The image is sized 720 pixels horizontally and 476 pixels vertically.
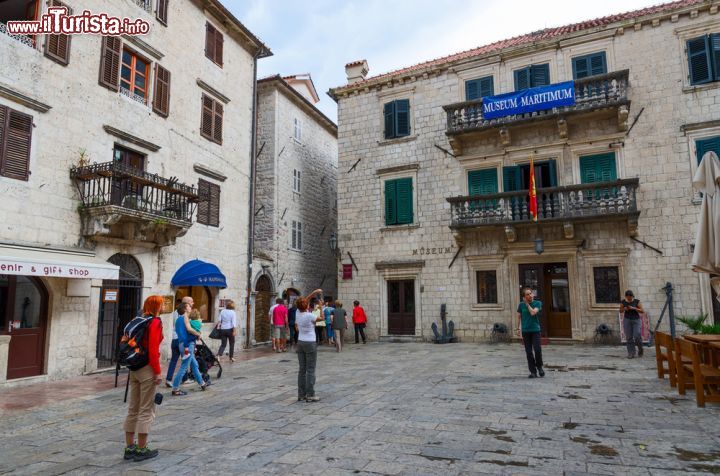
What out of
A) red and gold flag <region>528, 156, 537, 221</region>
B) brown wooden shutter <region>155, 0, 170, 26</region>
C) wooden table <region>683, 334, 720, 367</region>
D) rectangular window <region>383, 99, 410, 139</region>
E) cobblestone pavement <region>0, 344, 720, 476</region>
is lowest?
cobblestone pavement <region>0, 344, 720, 476</region>

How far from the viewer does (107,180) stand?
463 inches

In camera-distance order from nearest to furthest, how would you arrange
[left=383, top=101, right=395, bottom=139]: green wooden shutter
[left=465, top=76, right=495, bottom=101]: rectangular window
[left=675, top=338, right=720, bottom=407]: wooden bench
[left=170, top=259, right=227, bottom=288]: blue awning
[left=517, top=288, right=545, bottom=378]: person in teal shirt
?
[left=675, top=338, right=720, bottom=407]: wooden bench
[left=517, top=288, right=545, bottom=378]: person in teal shirt
[left=170, top=259, right=227, bottom=288]: blue awning
[left=465, top=76, right=495, bottom=101]: rectangular window
[left=383, top=101, right=395, bottom=139]: green wooden shutter

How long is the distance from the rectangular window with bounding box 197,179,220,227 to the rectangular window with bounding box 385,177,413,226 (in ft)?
22.1

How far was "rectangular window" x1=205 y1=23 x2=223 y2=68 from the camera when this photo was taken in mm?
16408

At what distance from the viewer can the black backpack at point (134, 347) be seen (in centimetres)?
505

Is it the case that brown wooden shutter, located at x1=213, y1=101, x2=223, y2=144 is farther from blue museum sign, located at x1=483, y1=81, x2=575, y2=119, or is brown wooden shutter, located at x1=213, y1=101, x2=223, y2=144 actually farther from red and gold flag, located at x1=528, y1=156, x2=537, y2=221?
red and gold flag, located at x1=528, y1=156, x2=537, y2=221

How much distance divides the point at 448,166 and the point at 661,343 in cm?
1105

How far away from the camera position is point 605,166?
16125mm

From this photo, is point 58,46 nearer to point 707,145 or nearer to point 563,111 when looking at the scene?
point 563,111

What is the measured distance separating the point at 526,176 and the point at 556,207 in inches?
77.4

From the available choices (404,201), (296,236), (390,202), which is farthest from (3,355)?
(404,201)

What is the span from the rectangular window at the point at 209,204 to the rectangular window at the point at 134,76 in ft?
10.6

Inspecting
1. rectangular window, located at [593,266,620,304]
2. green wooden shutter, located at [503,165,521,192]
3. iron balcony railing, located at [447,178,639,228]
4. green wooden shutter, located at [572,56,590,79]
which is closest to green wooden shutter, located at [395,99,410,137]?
iron balcony railing, located at [447,178,639,228]

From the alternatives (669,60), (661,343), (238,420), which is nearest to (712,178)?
(661,343)
